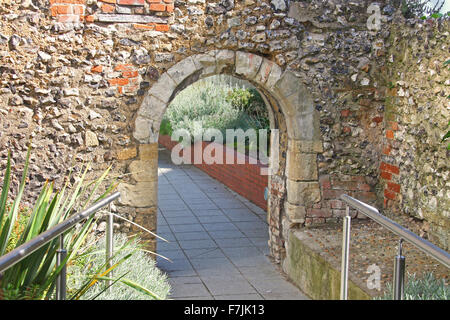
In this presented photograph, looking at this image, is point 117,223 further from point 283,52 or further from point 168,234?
point 283,52

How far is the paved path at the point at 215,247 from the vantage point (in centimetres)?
557

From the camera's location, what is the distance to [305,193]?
19.7ft

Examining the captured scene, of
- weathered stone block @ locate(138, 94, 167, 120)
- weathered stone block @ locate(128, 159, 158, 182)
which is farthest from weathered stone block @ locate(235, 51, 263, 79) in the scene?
weathered stone block @ locate(128, 159, 158, 182)

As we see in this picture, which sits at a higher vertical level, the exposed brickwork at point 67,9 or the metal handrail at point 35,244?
the exposed brickwork at point 67,9

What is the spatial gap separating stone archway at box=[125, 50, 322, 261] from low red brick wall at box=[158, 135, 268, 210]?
2.95 metres

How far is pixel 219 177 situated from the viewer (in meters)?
11.7

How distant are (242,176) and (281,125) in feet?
13.0

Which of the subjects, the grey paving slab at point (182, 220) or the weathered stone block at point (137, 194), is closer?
the weathered stone block at point (137, 194)

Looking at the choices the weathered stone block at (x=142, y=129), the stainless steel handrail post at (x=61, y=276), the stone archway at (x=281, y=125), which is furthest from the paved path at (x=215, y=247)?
the stainless steel handrail post at (x=61, y=276)

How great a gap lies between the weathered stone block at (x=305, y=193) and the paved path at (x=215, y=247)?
0.82 meters

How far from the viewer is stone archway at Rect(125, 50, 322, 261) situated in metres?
5.57

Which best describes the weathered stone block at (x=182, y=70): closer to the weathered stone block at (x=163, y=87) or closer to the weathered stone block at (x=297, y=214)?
the weathered stone block at (x=163, y=87)

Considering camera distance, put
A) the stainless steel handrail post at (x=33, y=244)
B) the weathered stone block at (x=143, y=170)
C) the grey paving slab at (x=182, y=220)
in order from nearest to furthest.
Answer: the stainless steel handrail post at (x=33, y=244), the weathered stone block at (x=143, y=170), the grey paving slab at (x=182, y=220)

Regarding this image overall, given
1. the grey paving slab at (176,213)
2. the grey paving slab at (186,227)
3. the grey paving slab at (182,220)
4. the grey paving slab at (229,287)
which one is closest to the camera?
the grey paving slab at (229,287)
